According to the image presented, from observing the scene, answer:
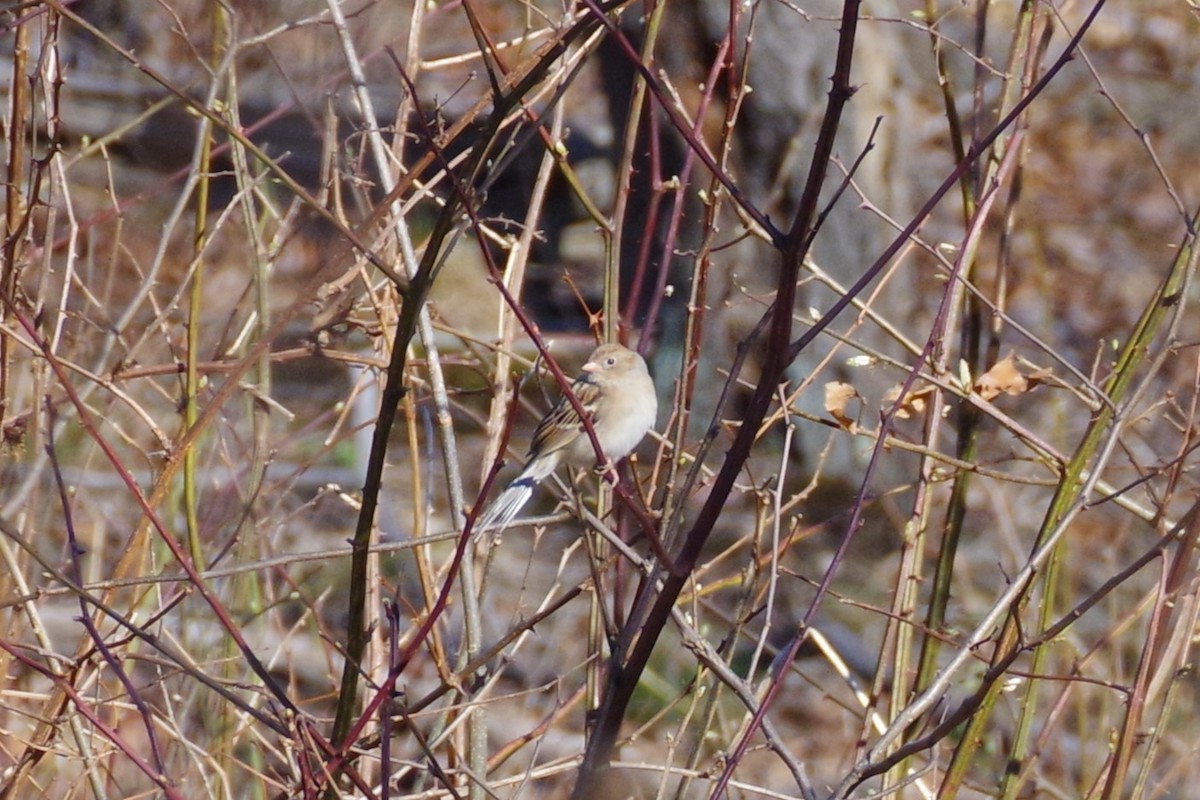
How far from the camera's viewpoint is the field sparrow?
400 cm

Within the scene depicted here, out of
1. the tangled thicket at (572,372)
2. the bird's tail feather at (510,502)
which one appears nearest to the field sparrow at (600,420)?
the bird's tail feather at (510,502)

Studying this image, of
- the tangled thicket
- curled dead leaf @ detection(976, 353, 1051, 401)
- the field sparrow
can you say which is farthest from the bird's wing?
curled dead leaf @ detection(976, 353, 1051, 401)

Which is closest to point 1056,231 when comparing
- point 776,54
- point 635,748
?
point 776,54

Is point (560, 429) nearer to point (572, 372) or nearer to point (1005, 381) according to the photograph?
point (1005, 381)

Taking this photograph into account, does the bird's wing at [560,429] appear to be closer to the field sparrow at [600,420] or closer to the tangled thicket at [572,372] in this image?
the field sparrow at [600,420]

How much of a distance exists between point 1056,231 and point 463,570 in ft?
26.2

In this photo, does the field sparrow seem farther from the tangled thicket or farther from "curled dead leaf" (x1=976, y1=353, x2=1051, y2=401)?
"curled dead leaf" (x1=976, y1=353, x2=1051, y2=401)

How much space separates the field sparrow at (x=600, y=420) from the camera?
4000 mm

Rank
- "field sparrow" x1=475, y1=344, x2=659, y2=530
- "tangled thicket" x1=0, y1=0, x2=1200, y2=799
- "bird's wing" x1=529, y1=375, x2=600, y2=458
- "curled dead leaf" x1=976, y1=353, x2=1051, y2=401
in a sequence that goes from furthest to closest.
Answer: "bird's wing" x1=529, y1=375, x2=600, y2=458 < "field sparrow" x1=475, y1=344, x2=659, y2=530 < "curled dead leaf" x1=976, y1=353, x2=1051, y2=401 < "tangled thicket" x1=0, y1=0, x2=1200, y2=799

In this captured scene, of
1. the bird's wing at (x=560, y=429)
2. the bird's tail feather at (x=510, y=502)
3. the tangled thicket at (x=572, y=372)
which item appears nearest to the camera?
the tangled thicket at (x=572, y=372)

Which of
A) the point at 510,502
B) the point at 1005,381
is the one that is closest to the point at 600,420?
the point at 510,502

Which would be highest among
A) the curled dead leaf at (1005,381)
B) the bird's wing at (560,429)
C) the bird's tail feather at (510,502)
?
the curled dead leaf at (1005,381)

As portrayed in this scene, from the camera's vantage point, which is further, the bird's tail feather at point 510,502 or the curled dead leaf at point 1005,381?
the bird's tail feather at point 510,502

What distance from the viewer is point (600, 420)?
4.21m
